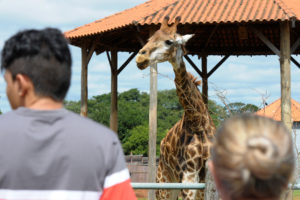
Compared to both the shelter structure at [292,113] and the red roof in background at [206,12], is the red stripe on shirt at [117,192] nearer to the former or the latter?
the shelter structure at [292,113]

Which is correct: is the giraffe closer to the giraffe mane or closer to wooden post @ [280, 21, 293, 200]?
the giraffe mane

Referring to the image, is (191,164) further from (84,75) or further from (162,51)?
(84,75)

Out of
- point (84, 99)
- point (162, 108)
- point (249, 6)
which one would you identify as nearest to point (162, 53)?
point (249, 6)

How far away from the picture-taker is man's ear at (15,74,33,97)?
1952 mm

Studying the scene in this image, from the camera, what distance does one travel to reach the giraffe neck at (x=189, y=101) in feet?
23.0

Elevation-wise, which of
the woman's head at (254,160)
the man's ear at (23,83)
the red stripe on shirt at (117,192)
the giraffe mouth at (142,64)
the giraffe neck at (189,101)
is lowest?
the red stripe on shirt at (117,192)

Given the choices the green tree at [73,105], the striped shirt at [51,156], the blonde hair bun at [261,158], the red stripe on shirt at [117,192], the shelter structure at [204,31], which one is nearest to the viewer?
the blonde hair bun at [261,158]

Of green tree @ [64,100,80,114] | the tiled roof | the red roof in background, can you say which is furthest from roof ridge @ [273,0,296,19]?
green tree @ [64,100,80,114]

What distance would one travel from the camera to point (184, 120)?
722cm

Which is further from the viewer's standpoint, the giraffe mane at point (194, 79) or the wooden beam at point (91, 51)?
the wooden beam at point (91, 51)

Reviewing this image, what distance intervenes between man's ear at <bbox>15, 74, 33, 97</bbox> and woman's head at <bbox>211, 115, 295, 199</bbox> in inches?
31.9

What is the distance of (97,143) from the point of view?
6.43 feet

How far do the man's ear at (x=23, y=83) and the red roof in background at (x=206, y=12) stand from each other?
28.7 feet

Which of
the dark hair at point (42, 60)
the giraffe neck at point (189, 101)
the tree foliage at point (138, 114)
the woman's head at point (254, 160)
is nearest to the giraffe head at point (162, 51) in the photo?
the giraffe neck at point (189, 101)
